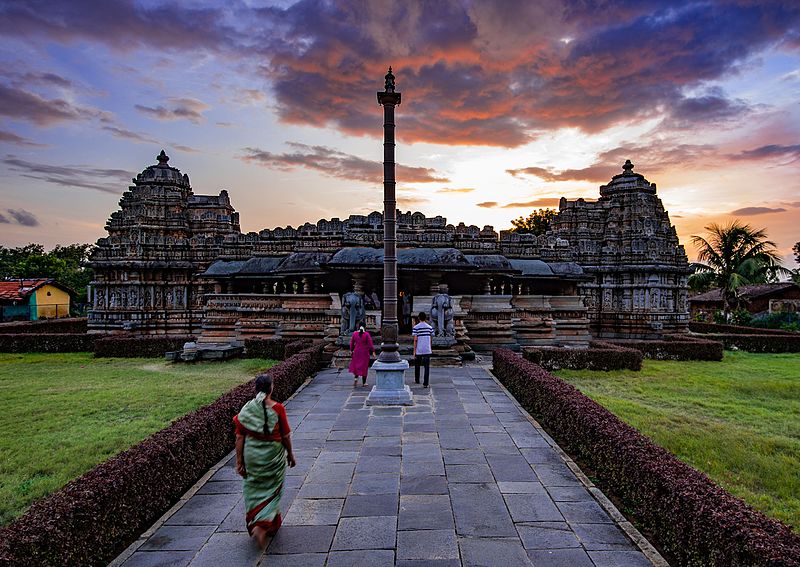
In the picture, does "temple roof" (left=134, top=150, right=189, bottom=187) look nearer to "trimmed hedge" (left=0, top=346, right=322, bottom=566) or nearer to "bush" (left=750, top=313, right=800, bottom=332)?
"trimmed hedge" (left=0, top=346, right=322, bottom=566)

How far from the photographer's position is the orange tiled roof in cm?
3475

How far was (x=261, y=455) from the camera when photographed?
456cm

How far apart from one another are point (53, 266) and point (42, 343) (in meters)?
32.8

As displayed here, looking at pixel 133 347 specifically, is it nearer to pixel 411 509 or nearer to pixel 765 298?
pixel 411 509

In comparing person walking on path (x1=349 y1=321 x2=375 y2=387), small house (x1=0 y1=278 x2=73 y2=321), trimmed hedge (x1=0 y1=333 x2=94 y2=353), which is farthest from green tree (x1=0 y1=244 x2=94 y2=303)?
person walking on path (x1=349 y1=321 x2=375 y2=387)

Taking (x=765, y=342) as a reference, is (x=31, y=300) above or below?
above

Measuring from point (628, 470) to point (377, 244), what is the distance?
15.1 m

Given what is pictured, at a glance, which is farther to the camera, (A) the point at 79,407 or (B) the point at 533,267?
(B) the point at 533,267

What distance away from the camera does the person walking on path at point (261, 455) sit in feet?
14.8

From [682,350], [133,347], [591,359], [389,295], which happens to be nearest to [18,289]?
[133,347]

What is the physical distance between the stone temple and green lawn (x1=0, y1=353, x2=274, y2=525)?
3509 millimetres

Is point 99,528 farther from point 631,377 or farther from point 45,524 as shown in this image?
point 631,377

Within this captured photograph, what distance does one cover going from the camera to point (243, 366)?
15.7 m

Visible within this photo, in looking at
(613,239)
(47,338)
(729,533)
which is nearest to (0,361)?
(47,338)
